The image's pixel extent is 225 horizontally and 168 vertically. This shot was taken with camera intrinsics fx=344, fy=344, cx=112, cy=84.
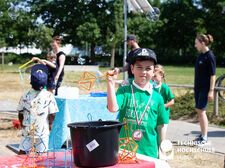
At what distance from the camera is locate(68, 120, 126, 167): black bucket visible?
2.00 m

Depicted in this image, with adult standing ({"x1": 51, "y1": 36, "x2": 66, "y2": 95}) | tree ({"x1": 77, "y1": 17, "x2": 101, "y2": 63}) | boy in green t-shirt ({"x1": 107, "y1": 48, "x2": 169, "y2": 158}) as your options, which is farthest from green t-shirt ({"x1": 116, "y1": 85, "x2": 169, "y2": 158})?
tree ({"x1": 77, "y1": 17, "x2": 101, "y2": 63})

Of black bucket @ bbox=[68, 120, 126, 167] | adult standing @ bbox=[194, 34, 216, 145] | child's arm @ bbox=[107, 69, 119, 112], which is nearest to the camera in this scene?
black bucket @ bbox=[68, 120, 126, 167]

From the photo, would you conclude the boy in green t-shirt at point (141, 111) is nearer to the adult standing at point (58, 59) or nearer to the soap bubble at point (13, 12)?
the adult standing at point (58, 59)

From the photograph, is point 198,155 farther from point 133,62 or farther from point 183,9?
point 183,9

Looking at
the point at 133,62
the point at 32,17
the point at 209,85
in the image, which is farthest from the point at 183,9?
the point at 133,62

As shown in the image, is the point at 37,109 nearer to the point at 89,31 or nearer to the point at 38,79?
the point at 38,79

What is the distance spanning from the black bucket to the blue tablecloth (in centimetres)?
312

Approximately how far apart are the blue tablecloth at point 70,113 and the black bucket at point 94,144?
312 cm

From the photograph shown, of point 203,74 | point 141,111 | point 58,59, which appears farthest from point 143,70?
point 58,59

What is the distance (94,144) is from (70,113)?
3.36 metres

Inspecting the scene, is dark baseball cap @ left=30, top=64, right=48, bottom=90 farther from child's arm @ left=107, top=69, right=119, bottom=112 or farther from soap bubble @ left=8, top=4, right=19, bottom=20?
soap bubble @ left=8, top=4, right=19, bottom=20

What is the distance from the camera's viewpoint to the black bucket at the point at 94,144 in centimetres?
200

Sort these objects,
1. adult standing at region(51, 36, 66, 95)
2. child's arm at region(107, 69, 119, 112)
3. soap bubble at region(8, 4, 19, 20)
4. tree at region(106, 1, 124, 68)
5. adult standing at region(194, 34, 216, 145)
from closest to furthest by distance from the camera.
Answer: child's arm at region(107, 69, 119, 112) → adult standing at region(194, 34, 216, 145) → adult standing at region(51, 36, 66, 95) → soap bubble at region(8, 4, 19, 20) → tree at region(106, 1, 124, 68)

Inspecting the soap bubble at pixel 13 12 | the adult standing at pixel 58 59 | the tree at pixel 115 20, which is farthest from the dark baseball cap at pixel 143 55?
the tree at pixel 115 20
